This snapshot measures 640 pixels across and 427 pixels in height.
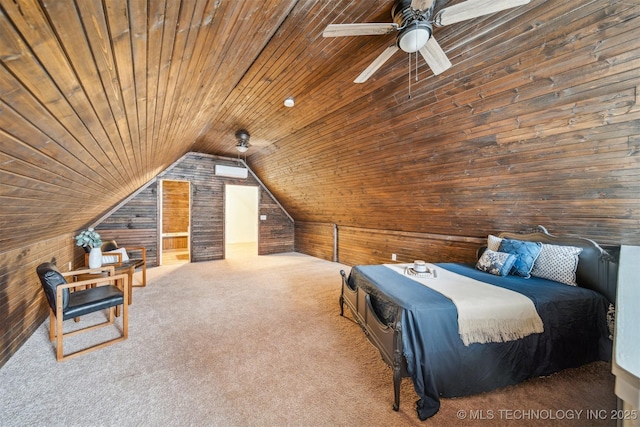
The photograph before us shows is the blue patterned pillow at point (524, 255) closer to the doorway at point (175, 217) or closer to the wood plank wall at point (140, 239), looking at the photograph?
the wood plank wall at point (140, 239)

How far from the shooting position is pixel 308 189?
5.66m

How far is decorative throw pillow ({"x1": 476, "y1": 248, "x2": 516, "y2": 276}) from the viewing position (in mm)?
2537

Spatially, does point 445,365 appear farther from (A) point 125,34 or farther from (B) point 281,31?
(B) point 281,31

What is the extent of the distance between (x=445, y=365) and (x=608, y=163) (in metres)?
2.21

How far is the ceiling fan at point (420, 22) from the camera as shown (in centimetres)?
132

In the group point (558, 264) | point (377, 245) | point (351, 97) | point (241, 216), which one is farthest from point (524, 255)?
point (241, 216)

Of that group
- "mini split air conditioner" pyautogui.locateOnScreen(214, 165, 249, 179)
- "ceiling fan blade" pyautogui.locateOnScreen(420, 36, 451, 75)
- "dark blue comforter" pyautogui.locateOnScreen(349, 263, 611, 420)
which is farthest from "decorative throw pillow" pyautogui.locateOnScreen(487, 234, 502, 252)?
"mini split air conditioner" pyautogui.locateOnScreen(214, 165, 249, 179)

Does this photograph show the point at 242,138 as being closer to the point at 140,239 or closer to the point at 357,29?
the point at 357,29

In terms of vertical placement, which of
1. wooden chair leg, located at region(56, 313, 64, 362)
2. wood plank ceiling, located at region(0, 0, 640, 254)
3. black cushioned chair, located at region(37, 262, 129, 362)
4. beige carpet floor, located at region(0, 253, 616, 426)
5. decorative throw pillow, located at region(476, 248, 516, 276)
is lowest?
beige carpet floor, located at region(0, 253, 616, 426)

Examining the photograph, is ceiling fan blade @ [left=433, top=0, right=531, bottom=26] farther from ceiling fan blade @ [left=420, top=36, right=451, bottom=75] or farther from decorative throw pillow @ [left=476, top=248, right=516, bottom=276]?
decorative throw pillow @ [left=476, top=248, right=516, bottom=276]

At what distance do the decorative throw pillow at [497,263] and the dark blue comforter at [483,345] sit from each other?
251mm

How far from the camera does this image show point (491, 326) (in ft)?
5.73

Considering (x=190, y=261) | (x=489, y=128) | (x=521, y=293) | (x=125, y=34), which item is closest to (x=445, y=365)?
(x=521, y=293)

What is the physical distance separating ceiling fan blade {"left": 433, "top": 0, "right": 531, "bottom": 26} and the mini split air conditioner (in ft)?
19.0
